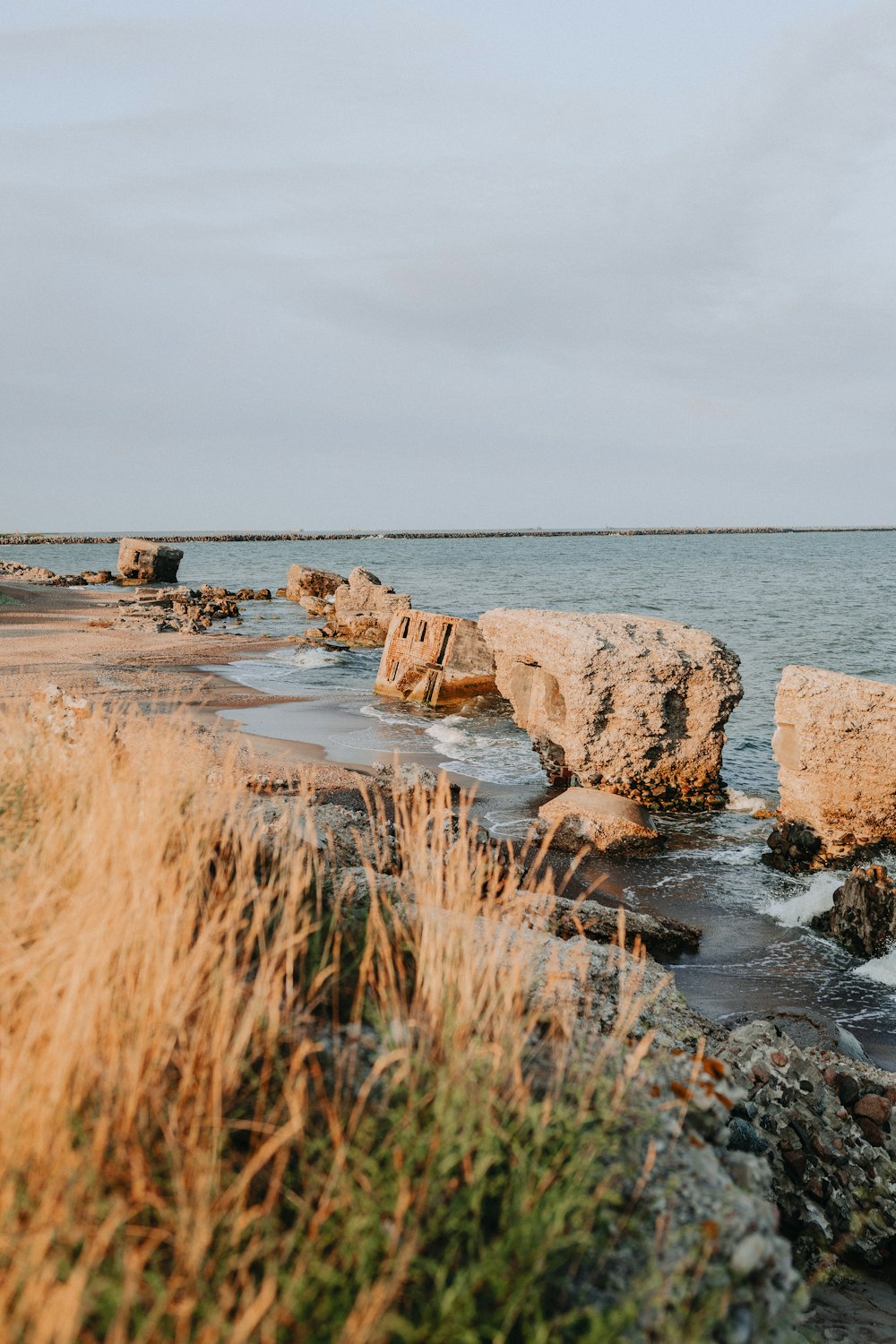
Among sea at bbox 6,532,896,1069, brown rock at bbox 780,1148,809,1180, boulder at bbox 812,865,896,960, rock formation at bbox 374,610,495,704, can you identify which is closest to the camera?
brown rock at bbox 780,1148,809,1180

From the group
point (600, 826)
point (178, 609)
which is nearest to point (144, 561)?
point (178, 609)

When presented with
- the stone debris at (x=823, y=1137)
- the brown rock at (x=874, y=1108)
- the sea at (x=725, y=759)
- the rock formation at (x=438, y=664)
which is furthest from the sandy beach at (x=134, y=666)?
the brown rock at (x=874, y=1108)

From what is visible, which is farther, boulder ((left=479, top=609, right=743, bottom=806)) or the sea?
boulder ((left=479, top=609, right=743, bottom=806))

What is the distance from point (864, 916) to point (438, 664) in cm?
1212

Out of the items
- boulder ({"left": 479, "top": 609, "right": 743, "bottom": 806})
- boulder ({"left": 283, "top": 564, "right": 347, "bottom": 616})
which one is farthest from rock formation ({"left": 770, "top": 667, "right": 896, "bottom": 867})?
boulder ({"left": 283, "top": 564, "right": 347, "bottom": 616})

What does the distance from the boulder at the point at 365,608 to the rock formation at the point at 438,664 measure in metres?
7.38

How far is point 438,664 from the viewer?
19422 mm

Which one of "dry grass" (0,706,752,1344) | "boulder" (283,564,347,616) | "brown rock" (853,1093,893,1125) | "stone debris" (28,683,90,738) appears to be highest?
"boulder" (283,564,347,616)

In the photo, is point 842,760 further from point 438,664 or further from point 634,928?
point 438,664

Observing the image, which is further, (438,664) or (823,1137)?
(438,664)

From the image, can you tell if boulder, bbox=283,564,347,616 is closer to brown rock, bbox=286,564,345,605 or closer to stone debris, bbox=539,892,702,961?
brown rock, bbox=286,564,345,605

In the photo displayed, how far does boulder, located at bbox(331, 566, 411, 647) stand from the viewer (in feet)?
94.1

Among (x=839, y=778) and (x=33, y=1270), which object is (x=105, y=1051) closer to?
(x=33, y=1270)

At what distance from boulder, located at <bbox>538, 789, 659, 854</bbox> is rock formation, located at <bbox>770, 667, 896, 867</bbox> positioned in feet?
5.29
